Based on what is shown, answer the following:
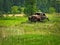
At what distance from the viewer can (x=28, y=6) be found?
32.4 ft

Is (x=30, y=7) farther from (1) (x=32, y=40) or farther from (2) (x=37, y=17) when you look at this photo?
(1) (x=32, y=40)

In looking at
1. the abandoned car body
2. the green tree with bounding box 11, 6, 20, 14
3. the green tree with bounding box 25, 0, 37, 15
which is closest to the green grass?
the abandoned car body

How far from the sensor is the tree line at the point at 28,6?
32.8 feet

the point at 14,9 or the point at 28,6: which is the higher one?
the point at 28,6

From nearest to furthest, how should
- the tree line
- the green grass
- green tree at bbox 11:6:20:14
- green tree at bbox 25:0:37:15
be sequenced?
the green grass < green tree at bbox 25:0:37:15 < the tree line < green tree at bbox 11:6:20:14

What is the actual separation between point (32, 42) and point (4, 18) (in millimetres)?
4858

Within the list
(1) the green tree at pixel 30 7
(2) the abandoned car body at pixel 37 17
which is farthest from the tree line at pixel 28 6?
(2) the abandoned car body at pixel 37 17

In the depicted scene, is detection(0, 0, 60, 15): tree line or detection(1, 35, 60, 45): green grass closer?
detection(1, 35, 60, 45): green grass

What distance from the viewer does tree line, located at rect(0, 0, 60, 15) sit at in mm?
9984

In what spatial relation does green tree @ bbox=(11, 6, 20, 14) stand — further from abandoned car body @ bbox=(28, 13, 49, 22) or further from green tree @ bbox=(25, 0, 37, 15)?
abandoned car body @ bbox=(28, 13, 49, 22)

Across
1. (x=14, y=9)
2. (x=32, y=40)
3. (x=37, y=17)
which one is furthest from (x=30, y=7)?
(x=32, y=40)

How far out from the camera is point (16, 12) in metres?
10.6

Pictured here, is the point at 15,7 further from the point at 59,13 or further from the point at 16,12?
the point at 59,13

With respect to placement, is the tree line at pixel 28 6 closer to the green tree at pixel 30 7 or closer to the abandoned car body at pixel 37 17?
the green tree at pixel 30 7
